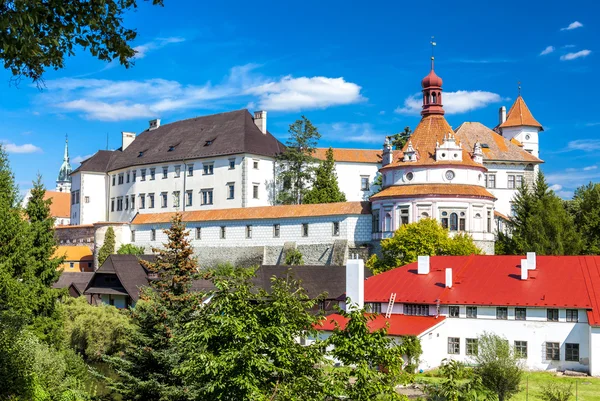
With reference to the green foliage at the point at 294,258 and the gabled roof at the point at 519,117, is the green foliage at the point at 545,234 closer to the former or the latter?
the green foliage at the point at 294,258

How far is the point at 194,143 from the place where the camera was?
224 feet

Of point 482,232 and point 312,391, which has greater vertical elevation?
point 482,232

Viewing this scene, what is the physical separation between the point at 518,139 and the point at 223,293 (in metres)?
64.4

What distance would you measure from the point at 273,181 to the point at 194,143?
8.56 m

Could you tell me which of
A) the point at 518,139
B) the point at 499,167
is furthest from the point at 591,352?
the point at 518,139

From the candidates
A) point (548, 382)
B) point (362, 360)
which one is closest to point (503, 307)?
point (548, 382)

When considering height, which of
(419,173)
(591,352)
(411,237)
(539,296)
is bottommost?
(591,352)

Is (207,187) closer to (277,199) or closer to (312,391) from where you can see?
(277,199)

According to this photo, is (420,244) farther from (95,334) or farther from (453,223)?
(95,334)

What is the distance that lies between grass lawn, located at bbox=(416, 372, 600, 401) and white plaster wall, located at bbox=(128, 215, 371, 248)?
2024 centimetres

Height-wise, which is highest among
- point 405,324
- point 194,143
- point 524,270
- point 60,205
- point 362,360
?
point 194,143

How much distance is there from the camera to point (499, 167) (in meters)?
63.7

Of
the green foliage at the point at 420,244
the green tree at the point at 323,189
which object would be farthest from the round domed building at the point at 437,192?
the green tree at the point at 323,189

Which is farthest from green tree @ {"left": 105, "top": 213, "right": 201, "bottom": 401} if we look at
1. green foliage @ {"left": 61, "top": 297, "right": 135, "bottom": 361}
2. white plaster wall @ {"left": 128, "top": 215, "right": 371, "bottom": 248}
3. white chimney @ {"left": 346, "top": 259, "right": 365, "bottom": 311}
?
white plaster wall @ {"left": 128, "top": 215, "right": 371, "bottom": 248}
